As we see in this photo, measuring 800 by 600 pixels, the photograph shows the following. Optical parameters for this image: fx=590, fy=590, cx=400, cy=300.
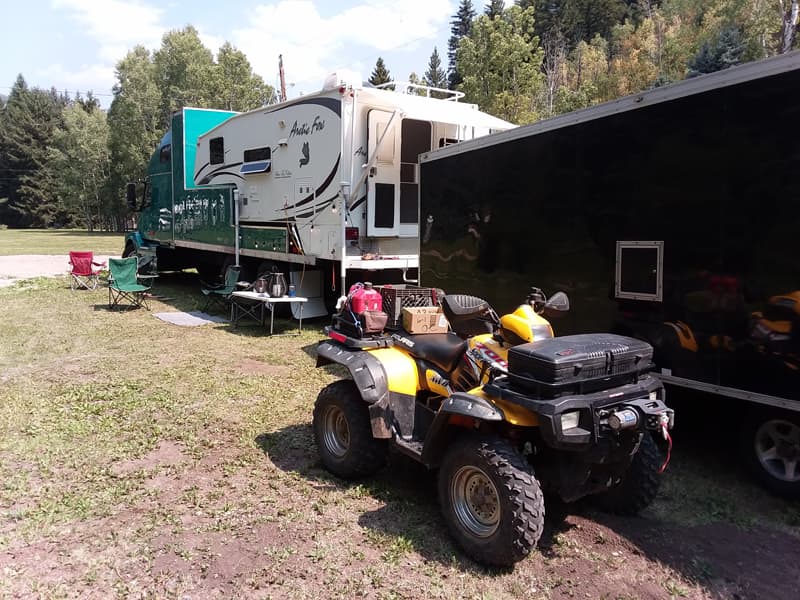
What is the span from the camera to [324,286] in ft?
31.2

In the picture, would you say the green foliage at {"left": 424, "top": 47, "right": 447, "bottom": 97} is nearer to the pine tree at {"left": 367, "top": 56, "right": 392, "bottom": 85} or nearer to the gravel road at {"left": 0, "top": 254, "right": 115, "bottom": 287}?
the pine tree at {"left": 367, "top": 56, "right": 392, "bottom": 85}

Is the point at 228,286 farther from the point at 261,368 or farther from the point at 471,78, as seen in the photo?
A: the point at 471,78

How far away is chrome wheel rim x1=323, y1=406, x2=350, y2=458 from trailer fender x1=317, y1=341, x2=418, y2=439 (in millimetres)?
405

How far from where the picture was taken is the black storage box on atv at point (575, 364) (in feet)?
8.57

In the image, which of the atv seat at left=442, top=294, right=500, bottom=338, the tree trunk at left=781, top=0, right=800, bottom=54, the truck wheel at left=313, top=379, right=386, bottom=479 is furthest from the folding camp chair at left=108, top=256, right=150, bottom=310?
the tree trunk at left=781, top=0, right=800, bottom=54

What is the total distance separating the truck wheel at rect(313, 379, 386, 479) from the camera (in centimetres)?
371

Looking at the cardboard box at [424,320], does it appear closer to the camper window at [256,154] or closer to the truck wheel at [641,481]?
the truck wheel at [641,481]

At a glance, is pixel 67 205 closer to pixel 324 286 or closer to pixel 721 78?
pixel 324 286

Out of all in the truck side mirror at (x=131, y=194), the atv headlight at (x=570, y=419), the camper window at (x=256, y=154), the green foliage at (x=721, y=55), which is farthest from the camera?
the green foliage at (x=721, y=55)

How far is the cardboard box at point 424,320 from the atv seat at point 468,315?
309mm

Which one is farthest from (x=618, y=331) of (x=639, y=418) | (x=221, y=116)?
(x=221, y=116)

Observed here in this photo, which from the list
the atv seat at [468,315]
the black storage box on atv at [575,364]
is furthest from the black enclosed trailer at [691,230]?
the atv seat at [468,315]

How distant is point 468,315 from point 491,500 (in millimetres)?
1028

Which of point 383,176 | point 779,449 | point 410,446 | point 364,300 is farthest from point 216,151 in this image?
point 779,449
